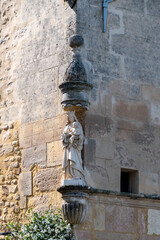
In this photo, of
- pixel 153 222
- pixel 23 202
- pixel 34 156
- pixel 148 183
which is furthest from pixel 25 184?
pixel 153 222

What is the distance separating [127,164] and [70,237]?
4.62 ft

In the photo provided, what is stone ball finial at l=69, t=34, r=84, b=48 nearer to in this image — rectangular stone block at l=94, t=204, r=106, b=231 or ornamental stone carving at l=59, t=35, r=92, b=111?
ornamental stone carving at l=59, t=35, r=92, b=111

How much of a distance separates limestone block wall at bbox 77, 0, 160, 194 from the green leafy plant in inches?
27.3

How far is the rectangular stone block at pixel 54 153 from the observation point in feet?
29.7

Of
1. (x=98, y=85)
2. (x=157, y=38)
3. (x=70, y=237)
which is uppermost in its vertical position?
(x=157, y=38)

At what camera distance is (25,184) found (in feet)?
31.3

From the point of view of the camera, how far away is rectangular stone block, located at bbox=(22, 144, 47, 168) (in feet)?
30.8

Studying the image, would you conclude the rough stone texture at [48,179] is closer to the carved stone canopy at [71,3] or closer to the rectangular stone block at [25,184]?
the rectangular stone block at [25,184]

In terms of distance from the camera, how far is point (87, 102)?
9008mm

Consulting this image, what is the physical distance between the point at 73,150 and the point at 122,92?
4.37ft

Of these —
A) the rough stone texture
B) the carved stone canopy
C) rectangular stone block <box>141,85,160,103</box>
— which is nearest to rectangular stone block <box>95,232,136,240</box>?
the rough stone texture

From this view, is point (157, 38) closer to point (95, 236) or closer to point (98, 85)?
point (98, 85)

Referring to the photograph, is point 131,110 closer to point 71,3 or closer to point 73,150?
point 73,150

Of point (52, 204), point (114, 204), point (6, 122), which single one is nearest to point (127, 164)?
point (114, 204)
